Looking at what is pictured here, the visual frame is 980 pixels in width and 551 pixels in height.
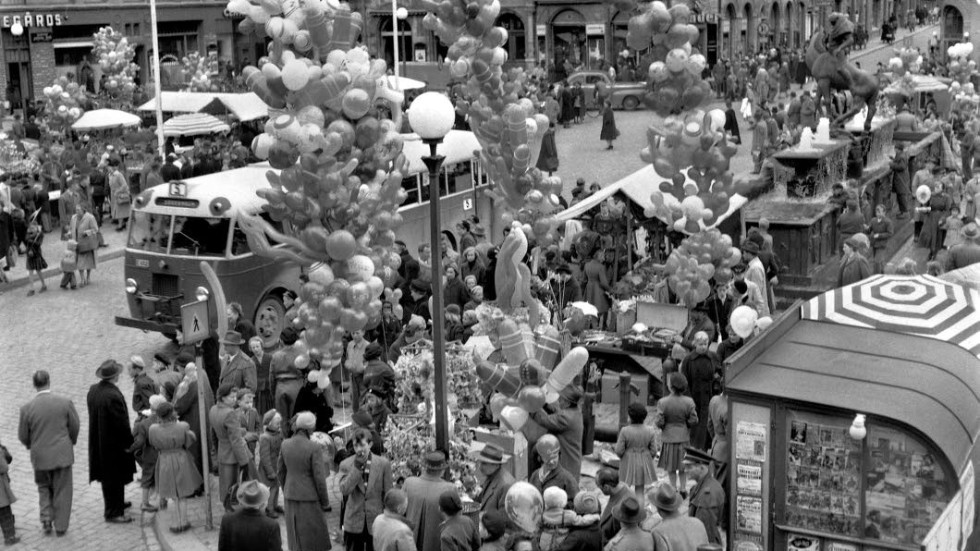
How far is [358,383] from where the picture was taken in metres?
14.6

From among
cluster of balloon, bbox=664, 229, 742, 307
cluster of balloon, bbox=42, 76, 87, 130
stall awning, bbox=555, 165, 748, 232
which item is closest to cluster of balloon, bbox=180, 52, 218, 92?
cluster of balloon, bbox=42, 76, 87, 130

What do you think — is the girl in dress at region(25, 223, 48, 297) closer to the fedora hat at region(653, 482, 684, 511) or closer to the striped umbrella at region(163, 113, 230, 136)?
the striped umbrella at region(163, 113, 230, 136)

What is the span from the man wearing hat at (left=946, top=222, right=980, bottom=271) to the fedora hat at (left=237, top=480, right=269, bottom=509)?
1008 centimetres

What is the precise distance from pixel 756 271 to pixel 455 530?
8.27 m

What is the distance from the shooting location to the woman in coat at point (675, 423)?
12492 mm

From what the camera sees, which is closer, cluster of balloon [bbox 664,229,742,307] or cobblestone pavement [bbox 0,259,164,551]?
cobblestone pavement [bbox 0,259,164,551]

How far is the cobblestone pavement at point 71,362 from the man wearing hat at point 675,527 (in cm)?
545

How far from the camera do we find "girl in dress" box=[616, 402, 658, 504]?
38.8 feet

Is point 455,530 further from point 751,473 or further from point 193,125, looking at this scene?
point 193,125

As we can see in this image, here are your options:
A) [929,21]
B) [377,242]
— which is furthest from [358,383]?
[929,21]

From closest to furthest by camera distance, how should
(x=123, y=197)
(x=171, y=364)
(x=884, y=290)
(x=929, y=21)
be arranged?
(x=884, y=290), (x=171, y=364), (x=123, y=197), (x=929, y=21)

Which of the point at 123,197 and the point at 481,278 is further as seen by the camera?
the point at 123,197

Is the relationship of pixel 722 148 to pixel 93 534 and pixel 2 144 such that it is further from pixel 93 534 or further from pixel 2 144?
pixel 2 144

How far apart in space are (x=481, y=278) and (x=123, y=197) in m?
11.7
